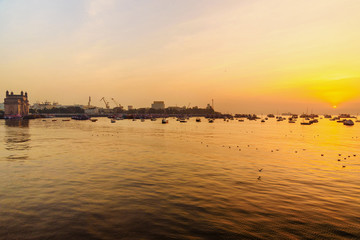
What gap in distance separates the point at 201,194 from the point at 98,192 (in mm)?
8684

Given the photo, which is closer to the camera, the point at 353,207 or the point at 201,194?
the point at 353,207

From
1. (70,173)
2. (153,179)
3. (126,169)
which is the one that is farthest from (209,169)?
(70,173)

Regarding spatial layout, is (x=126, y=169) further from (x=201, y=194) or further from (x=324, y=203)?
(x=324, y=203)

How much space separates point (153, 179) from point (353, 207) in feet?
55.3

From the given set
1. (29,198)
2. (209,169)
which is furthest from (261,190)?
(29,198)

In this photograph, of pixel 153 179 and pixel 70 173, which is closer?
pixel 153 179

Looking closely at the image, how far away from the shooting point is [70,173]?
26172 mm

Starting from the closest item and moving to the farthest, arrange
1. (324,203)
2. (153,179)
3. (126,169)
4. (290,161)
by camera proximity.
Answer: (324,203) < (153,179) < (126,169) < (290,161)

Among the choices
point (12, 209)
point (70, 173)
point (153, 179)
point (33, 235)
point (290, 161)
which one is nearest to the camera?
point (33, 235)

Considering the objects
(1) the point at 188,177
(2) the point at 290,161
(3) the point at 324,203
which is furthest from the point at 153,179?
(2) the point at 290,161

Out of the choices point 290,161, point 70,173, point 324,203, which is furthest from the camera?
point 290,161

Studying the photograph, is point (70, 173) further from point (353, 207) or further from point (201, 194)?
point (353, 207)

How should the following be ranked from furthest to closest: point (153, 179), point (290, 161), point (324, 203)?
point (290, 161) → point (153, 179) → point (324, 203)

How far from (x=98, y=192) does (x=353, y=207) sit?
19537 mm
